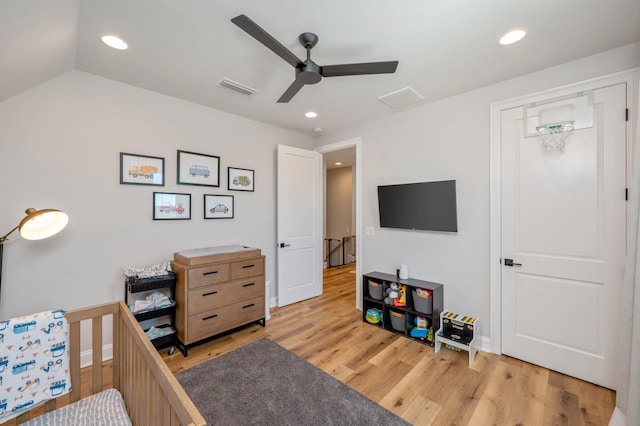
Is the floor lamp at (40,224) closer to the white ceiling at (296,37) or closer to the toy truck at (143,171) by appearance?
the toy truck at (143,171)

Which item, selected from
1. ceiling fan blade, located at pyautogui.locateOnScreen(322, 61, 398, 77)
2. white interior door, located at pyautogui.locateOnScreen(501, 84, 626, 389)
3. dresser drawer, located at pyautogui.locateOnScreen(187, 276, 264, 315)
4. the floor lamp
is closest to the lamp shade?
the floor lamp

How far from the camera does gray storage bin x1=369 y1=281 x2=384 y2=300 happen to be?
3127 mm

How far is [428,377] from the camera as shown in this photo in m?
2.18

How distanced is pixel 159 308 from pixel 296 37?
2.62m

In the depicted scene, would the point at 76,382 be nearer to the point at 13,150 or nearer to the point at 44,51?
the point at 13,150

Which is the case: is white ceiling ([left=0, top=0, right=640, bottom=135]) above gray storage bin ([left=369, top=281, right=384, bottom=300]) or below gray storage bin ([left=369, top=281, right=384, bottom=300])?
above

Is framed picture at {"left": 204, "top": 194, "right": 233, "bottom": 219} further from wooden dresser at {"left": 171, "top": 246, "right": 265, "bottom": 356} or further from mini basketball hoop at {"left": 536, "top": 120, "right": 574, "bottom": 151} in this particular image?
mini basketball hoop at {"left": 536, "top": 120, "right": 574, "bottom": 151}

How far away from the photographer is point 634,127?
1911 millimetres

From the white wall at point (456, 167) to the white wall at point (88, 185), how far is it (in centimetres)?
217

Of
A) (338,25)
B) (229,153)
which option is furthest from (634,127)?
(229,153)

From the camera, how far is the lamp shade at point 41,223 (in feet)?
5.69

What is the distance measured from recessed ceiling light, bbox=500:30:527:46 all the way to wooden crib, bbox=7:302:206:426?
8.75 feet

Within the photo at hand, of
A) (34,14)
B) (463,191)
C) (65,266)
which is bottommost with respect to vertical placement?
(65,266)

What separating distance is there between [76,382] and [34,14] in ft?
6.71
